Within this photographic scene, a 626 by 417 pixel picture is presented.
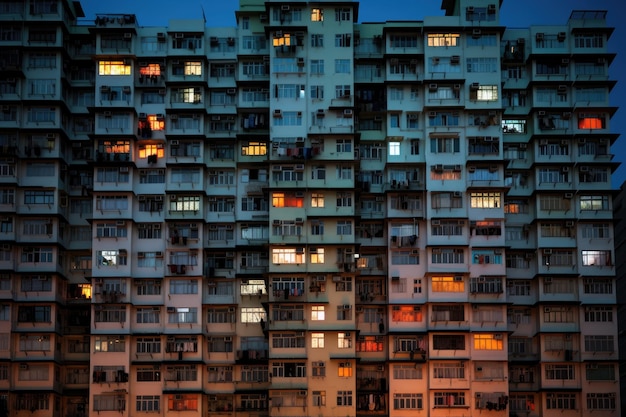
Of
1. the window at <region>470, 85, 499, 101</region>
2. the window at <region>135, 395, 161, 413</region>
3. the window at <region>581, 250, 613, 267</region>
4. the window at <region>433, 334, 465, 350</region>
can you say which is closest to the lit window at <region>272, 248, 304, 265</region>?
the window at <region>433, 334, 465, 350</region>

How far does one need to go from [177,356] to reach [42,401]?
24.9 ft

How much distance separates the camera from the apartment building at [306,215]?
61.5 meters

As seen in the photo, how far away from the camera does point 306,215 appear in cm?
6275

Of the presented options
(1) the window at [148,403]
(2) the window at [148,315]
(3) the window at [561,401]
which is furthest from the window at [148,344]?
(3) the window at [561,401]

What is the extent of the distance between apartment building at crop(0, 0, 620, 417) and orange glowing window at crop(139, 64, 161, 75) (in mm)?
81

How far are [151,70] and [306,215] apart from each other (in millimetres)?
12288

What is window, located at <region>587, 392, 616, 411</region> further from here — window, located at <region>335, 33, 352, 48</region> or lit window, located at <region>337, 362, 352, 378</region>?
window, located at <region>335, 33, 352, 48</region>

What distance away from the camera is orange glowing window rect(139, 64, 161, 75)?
6494 cm

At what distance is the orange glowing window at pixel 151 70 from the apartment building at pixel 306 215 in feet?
0.26

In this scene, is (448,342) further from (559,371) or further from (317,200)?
(317,200)

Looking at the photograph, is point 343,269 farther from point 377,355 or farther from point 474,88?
point 474,88

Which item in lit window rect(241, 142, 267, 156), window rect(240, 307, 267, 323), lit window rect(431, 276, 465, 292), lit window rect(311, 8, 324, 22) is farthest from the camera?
lit window rect(311, 8, 324, 22)

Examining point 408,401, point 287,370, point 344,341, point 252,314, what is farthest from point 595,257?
point 252,314

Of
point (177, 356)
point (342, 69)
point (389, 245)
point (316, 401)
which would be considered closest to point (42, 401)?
point (177, 356)
